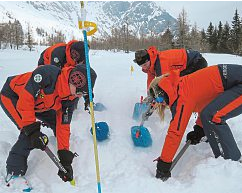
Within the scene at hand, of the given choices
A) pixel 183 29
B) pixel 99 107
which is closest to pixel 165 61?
pixel 99 107

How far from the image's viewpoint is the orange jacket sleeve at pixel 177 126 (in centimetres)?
316

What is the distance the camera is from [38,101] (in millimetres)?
3430

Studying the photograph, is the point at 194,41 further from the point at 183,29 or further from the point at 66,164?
the point at 66,164

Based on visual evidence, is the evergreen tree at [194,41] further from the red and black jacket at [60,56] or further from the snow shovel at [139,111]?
the red and black jacket at [60,56]

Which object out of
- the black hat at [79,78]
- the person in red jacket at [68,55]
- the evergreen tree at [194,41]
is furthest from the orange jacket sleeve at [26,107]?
the evergreen tree at [194,41]

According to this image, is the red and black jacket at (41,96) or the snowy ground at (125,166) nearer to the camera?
the snowy ground at (125,166)

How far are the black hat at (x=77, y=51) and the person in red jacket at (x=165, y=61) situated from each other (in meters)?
0.97

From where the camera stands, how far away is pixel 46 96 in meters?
3.39

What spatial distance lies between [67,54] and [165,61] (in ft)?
5.63

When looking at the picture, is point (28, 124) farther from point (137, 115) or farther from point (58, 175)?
point (137, 115)

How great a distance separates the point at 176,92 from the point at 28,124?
5.37ft

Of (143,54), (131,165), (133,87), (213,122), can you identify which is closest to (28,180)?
(131,165)

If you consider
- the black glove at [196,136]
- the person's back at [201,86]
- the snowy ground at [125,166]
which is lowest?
the snowy ground at [125,166]

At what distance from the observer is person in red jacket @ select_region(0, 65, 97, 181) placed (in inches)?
124
